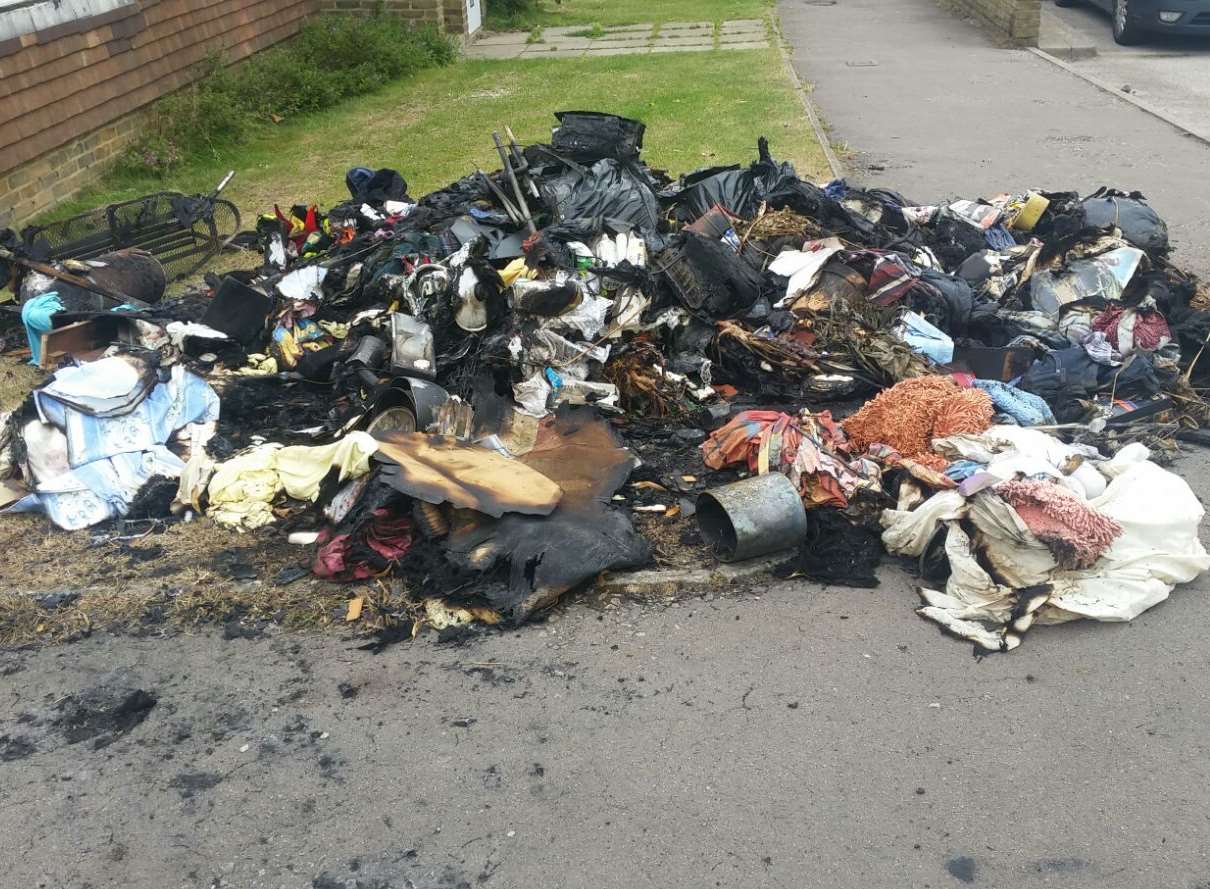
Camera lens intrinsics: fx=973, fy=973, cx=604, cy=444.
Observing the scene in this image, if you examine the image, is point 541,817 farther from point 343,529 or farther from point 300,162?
point 300,162

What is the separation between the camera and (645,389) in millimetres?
6047

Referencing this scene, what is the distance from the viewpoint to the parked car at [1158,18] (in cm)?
1579

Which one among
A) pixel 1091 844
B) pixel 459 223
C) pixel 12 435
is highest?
pixel 459 223

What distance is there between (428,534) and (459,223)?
11.4 feet

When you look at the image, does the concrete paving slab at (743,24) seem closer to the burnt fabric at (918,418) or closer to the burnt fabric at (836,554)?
the burnt fabric at (918,418)

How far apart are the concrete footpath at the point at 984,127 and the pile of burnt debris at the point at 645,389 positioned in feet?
7.10

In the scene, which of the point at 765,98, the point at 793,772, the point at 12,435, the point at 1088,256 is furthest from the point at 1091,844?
the point at 765,98

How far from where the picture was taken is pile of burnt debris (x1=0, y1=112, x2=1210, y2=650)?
14.9 feet

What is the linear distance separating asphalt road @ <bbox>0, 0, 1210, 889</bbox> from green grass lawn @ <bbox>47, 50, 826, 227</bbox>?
23.3 ft

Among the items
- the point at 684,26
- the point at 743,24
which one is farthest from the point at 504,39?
the point at 743,24

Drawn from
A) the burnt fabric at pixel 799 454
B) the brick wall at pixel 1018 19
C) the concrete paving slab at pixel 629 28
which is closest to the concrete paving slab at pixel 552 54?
the concrete paving slab at pixel 629 28

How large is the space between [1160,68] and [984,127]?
5.30 metres

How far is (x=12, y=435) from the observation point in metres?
5.48

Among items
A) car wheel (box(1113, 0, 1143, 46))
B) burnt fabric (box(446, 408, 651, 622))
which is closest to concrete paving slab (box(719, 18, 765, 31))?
car wheel (box(1113, 0, 1143, 46))
